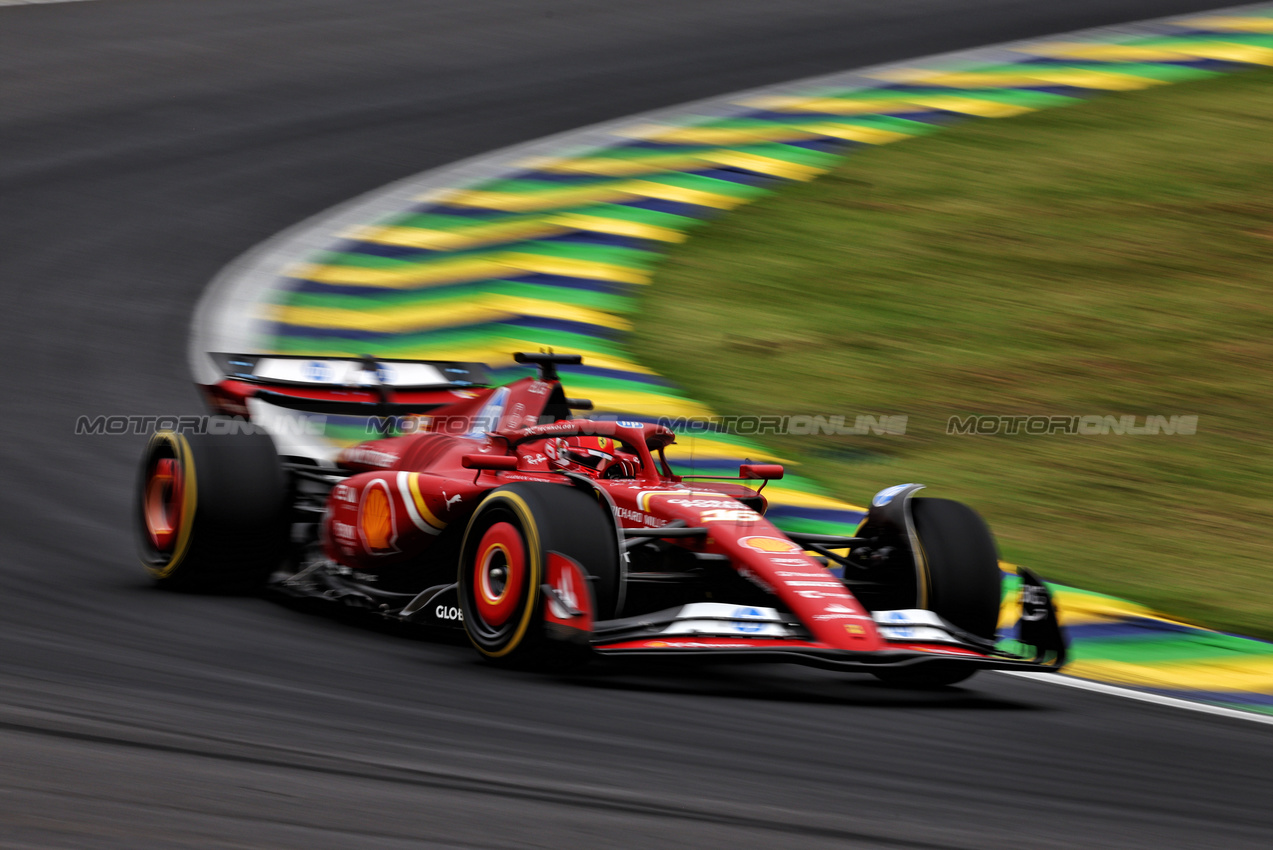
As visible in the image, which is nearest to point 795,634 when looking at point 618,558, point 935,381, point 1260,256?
point 618,558

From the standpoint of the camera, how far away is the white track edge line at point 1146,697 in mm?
6172

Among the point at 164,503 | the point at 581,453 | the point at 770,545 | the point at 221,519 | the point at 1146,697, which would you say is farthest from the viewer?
the point at 164,503

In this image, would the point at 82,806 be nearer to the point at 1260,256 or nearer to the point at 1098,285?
the point at 1098,285

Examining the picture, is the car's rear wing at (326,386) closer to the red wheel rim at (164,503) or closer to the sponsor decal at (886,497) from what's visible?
the red wheel rim at (164,503)

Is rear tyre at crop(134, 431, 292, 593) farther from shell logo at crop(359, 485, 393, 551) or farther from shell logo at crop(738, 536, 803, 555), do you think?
shell logo at crop(738, 536, 803, 555)

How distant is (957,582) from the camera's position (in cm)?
645

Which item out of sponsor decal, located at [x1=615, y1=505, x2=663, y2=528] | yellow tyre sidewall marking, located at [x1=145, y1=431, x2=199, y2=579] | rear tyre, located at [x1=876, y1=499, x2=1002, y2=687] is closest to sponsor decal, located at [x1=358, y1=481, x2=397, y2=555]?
yellow tyre sidewall marking, located at [x1=145, y1=431, x2=199, y2=579]

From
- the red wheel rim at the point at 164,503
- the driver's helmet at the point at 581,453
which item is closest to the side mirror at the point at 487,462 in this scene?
the driver's helmet at the point at 581,453

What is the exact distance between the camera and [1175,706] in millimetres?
6262

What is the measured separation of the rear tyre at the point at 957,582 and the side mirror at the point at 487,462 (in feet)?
5.38

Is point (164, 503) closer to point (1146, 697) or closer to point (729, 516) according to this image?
point (729, 516)

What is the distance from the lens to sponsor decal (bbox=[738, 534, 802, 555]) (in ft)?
20.0

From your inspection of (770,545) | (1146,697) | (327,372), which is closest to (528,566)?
(770,545)

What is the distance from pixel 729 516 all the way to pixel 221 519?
8.43 feet
